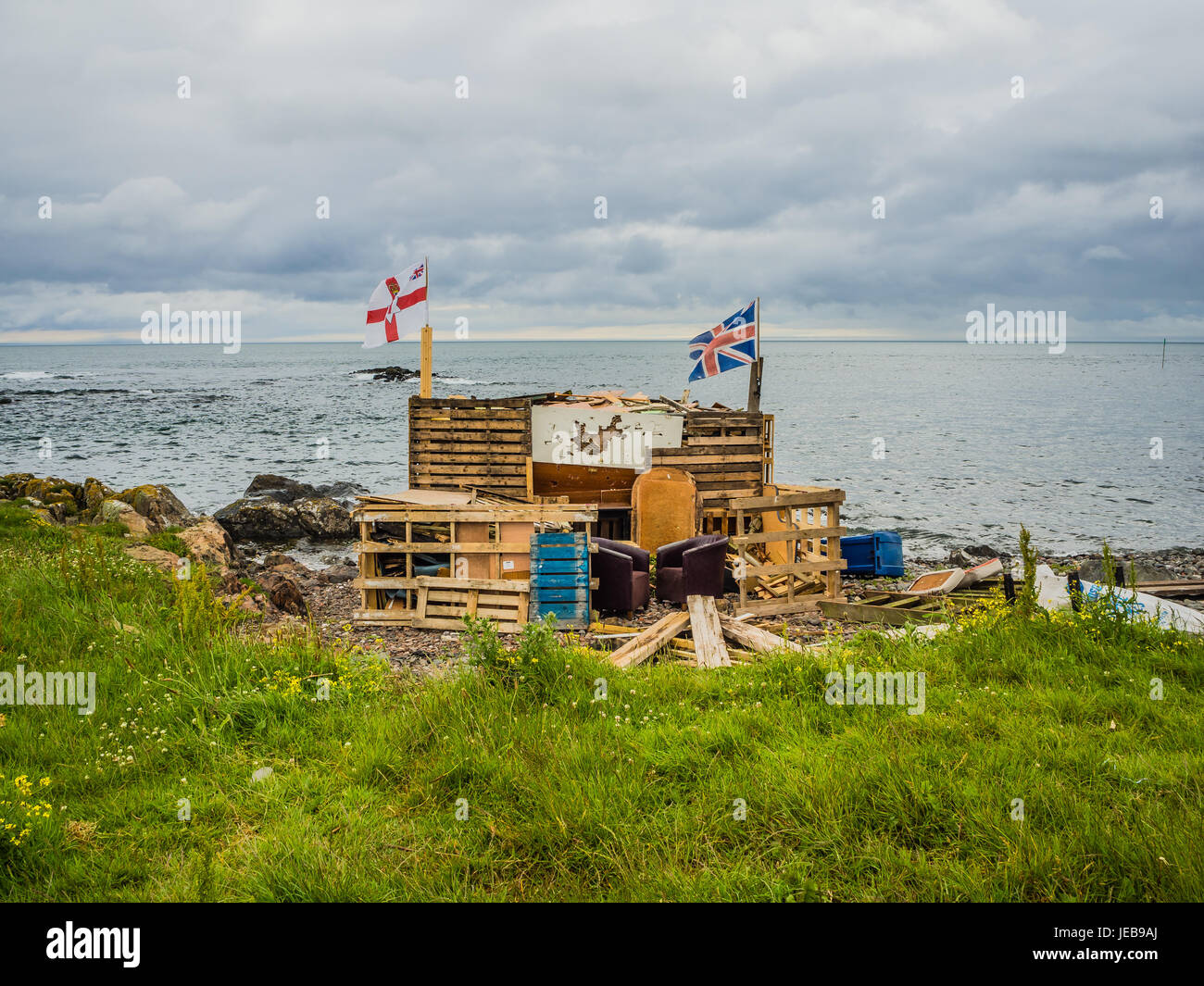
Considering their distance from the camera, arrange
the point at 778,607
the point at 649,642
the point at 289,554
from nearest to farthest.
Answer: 1. the point at 649,642
2. the point at 778,607
3. the point at 289,554

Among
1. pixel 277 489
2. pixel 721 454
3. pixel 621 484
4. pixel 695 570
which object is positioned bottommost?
pixel 695 570

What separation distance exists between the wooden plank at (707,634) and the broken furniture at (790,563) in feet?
6.37

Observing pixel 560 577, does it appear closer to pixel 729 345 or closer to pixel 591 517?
pixel 591 517

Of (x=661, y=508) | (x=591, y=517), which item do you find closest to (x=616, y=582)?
(x=591, y=517)

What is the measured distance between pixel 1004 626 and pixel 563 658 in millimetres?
3944

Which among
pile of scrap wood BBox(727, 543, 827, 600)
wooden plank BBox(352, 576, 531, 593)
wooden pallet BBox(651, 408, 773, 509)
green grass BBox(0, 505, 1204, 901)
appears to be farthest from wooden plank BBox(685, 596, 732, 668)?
wooden pallet BBox(651, 408, 773, 509)

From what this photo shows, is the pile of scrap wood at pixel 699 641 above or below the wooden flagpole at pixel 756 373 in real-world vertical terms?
below

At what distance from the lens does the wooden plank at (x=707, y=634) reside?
8258mm

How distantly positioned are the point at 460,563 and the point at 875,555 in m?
8.77

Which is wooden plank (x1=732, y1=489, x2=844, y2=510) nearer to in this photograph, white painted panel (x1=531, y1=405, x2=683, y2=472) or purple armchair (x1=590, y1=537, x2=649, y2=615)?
purple armchair (x1=590, y1=537, x2=649, y2=615)

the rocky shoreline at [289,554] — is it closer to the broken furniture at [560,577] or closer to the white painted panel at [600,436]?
the broken furniture at [560,577]

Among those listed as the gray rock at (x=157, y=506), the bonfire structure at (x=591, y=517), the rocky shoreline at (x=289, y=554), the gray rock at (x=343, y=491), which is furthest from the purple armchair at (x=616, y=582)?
the gray rock at (x=343, y=491)

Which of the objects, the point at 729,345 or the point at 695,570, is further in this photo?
the point at 729,345

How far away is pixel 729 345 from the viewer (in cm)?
1759
